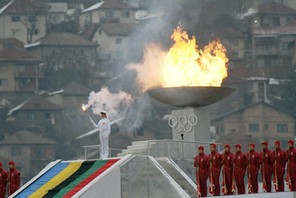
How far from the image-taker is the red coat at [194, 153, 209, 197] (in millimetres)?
41219

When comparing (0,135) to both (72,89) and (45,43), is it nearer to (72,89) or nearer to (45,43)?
(72,89)

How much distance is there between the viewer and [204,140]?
1852 inches

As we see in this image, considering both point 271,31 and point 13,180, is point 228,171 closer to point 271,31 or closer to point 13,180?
point 13,180

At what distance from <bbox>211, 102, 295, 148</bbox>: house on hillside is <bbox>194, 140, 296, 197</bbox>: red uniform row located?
385 feet

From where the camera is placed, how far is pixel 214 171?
40.9 m

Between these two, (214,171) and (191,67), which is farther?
(191,67)

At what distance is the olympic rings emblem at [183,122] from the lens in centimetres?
4684

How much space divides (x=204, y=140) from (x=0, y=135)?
4855 inches

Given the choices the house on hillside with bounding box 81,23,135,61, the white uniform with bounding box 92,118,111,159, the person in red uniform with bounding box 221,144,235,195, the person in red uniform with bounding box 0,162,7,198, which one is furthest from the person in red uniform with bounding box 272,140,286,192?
the house on hillside with bounding box 81,23,135,61

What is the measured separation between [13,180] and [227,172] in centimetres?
774

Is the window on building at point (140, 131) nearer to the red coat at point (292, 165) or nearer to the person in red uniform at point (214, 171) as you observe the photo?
the person in red uniform at point (214, 171)

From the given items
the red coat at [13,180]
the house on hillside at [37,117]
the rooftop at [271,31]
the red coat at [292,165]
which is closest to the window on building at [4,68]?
the house on hillside at [37,117]

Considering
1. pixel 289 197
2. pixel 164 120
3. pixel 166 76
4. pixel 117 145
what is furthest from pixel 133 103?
pixel 289 197

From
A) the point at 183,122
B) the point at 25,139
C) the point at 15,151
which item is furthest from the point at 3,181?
the point at 25,139
